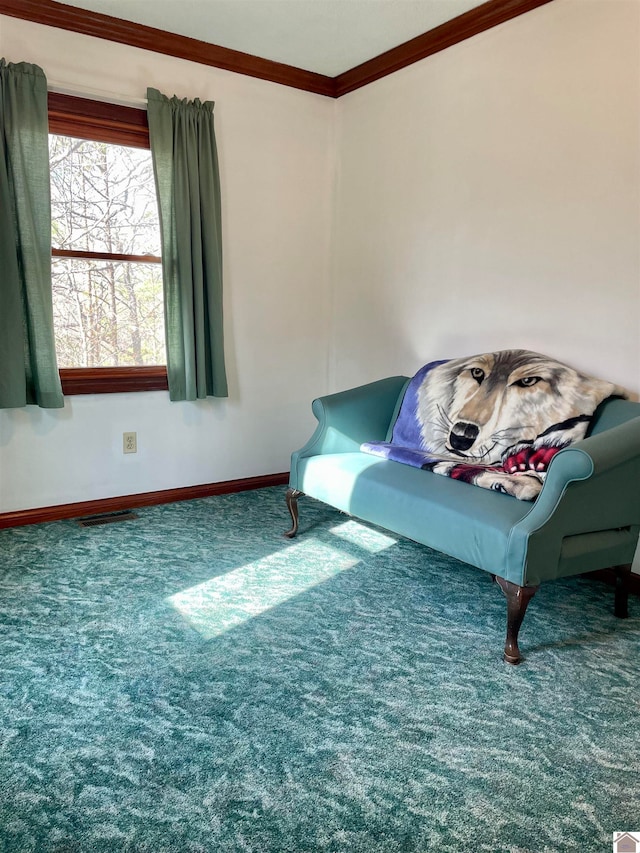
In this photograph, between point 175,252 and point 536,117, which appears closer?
point 536,117

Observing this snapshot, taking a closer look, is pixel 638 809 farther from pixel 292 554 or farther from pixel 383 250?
pixel 383 250

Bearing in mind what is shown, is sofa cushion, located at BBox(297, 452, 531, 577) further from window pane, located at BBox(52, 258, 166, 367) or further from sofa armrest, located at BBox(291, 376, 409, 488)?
window pane, located at BBox(52, 258, 166, 367)

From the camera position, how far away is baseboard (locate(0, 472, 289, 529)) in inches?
135

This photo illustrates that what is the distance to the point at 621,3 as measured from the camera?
8.98 feet

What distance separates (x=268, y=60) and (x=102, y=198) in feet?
4.27

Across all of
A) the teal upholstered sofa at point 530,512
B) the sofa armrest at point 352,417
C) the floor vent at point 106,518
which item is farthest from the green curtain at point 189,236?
the teal upholstered sofa at point 530,512

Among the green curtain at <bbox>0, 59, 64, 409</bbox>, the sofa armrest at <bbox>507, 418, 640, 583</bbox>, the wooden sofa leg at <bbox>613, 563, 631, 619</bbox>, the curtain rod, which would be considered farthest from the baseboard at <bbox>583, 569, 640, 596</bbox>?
the curtain rod

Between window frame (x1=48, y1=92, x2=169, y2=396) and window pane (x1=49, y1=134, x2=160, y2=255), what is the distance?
1.6 inches

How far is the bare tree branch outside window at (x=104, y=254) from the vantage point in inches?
136

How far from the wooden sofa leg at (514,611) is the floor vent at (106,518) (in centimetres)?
211

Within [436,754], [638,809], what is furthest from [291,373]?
[638,809]

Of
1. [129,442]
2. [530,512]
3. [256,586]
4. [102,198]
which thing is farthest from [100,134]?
→ [530,512]

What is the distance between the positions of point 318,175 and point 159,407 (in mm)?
1810

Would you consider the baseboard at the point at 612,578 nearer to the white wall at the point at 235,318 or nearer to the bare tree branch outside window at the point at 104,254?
the white wall at the point at 235,318
